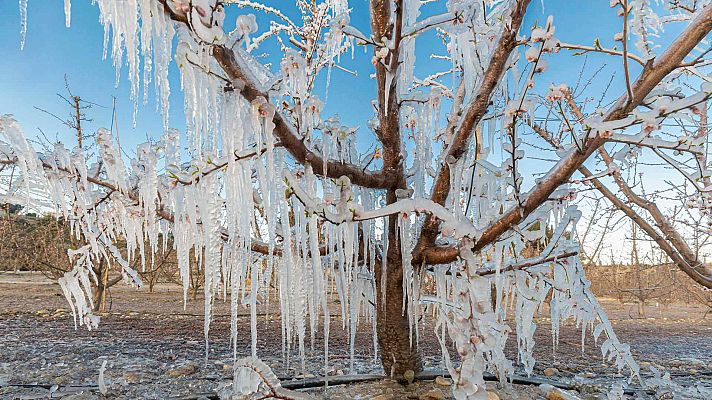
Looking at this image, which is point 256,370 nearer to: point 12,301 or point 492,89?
point 492,89

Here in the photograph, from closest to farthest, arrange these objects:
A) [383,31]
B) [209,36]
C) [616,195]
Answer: [209,36] → [383,31] → [616,195]

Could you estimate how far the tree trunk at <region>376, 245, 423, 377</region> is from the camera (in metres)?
2.48

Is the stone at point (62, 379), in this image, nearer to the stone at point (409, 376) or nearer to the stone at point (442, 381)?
the stone at point (409, 376)

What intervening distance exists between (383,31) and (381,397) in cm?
191

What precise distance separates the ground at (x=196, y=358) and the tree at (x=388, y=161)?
22.9 inches

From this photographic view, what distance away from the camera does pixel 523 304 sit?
260cm

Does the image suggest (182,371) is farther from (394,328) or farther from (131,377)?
(394,328)

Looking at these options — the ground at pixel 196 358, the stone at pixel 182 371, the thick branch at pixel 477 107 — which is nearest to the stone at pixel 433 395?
the ground at pixel 196 358

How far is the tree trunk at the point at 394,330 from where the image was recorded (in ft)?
8.15

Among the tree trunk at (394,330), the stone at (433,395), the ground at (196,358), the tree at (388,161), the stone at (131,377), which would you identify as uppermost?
the tree at (388,161)

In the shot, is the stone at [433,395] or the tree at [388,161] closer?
the tree at [388,161]

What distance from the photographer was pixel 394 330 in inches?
98.3

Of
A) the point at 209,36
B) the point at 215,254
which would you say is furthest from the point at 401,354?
the point at 209,36

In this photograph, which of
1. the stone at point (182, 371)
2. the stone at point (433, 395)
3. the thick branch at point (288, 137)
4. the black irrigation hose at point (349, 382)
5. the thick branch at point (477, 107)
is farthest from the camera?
the stone at point (182, 371)
